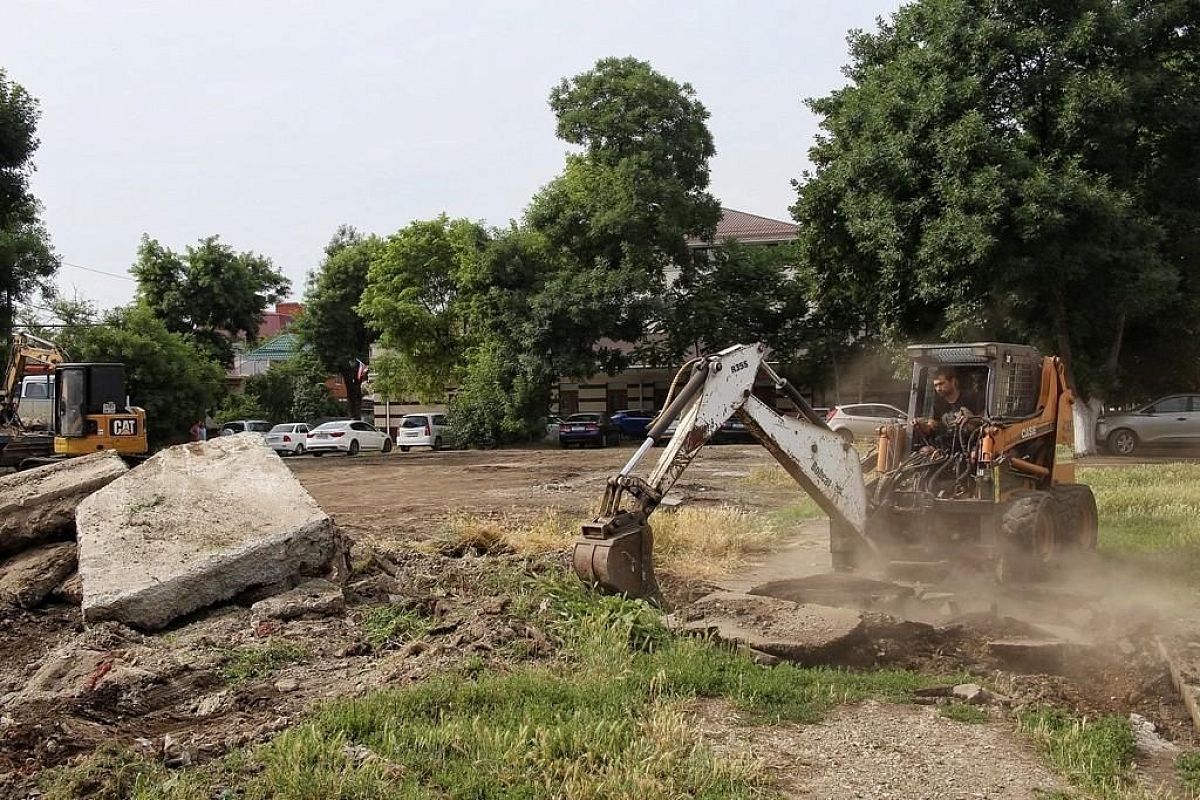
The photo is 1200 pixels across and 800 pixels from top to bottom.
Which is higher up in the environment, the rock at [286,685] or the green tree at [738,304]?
the green tree at [738,304]

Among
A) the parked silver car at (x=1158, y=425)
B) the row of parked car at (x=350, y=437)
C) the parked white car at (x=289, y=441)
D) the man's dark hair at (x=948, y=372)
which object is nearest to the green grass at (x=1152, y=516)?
the man's dark hair at (x=948, y=372)

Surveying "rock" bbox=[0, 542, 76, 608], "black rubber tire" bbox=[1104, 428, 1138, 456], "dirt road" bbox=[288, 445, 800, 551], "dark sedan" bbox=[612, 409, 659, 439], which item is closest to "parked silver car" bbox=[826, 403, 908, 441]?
"dirt road" bbox=[288, 445, 800, 551]

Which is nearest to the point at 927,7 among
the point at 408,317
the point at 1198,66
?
the point at 1198,66

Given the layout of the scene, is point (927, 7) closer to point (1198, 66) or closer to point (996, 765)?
point (1198, 66)

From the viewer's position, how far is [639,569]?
8.25 metres

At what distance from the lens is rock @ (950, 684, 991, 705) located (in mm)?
6545

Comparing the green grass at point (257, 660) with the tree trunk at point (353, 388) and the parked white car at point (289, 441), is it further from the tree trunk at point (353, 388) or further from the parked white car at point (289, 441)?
the tree trunk at point (353, 388)

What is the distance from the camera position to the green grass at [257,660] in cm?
687

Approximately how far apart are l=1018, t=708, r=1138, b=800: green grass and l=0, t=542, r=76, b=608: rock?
762cm

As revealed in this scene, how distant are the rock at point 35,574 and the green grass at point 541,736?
445 cm

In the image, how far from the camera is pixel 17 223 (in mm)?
30688

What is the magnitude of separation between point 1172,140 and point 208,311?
37.6 meters

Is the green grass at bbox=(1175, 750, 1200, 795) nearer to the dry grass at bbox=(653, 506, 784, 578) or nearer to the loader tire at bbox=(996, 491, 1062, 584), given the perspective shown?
the loader tire at bbox=(996, 491, 1062, 584)

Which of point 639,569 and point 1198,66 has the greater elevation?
point 1198,66
